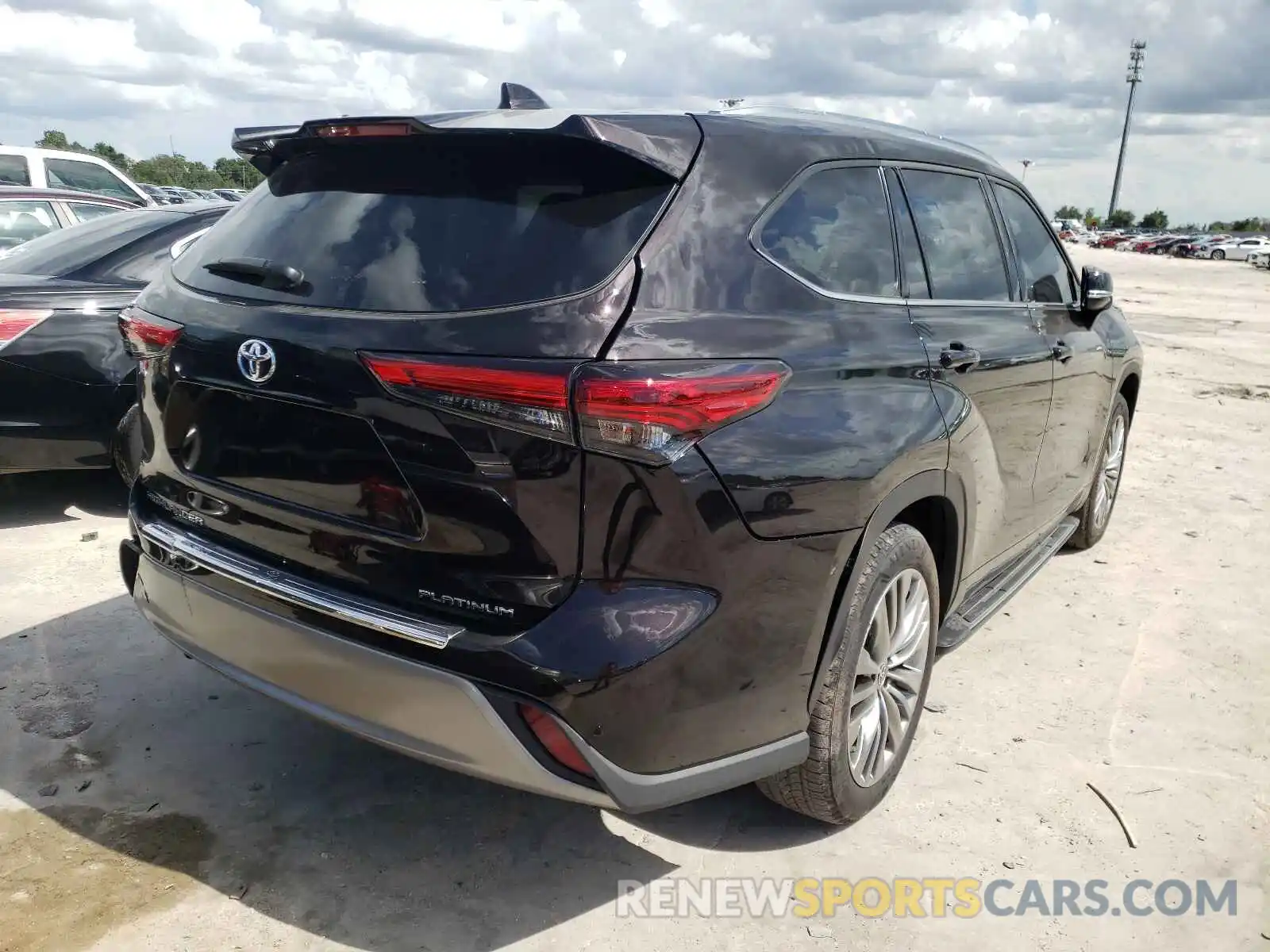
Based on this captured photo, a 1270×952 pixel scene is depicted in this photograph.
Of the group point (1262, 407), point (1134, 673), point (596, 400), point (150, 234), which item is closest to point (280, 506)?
point (596, 400)

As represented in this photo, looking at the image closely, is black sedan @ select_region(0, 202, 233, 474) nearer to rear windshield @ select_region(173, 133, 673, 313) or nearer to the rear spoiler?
the rear spoiler

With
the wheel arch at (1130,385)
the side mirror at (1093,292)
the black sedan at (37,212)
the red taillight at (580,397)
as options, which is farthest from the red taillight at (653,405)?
the black sedan at (37,212)

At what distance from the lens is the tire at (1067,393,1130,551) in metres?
5.18

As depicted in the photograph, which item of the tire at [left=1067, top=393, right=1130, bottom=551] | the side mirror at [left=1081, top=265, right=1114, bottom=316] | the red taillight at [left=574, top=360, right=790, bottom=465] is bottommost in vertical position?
the tire at [left=1067, top=393, right=1130, bottom=551]

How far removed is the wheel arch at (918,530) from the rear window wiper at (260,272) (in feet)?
4.73

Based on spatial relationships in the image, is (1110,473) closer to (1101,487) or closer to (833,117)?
(1101,487)

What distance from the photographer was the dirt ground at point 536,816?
98.9 inches

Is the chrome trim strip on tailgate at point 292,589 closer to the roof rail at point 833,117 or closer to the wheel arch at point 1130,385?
the roof rail at point 833,117

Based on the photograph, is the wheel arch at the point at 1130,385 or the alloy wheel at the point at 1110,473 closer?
the wheel arch at the point at 1130,385

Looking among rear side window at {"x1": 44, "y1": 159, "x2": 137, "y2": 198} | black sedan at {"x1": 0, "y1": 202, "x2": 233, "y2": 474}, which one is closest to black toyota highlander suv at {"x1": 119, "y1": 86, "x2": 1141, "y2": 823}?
black sedan at {"x1": 0, "y1": 202, "x2": 233, "y2": 474}

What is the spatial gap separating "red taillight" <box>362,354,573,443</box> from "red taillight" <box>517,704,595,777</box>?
1.83 ft

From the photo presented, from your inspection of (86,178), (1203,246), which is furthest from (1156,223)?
(86,178)

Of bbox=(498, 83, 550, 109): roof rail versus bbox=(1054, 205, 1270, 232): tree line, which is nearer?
bbox=(498, 83, 550, 109): roof rail

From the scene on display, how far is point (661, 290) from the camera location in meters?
2.20
